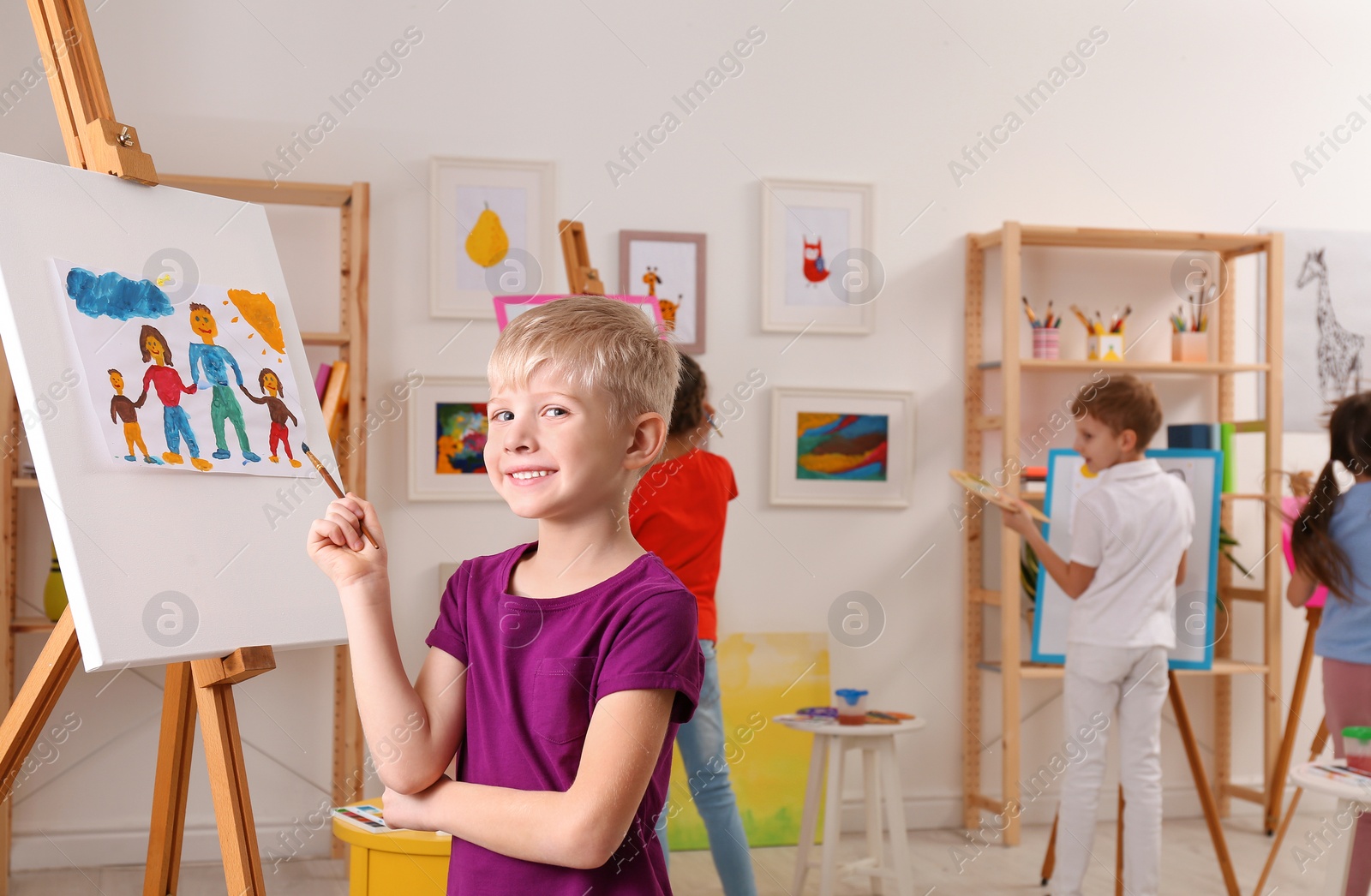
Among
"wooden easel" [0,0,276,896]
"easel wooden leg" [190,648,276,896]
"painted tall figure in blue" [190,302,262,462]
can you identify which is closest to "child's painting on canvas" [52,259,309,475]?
"painted tall figure in blue" [190,302,262,462]

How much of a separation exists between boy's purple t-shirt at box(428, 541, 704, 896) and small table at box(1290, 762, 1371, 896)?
1.33 meters

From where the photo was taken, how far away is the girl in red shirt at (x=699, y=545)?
2551 millimetres

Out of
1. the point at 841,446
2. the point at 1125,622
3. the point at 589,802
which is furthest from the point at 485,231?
the point at 589,802

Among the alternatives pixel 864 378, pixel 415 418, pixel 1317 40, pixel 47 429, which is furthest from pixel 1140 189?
pixel 47 429

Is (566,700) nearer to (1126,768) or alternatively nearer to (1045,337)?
(1126,768)

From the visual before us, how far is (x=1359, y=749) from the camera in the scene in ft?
6.58

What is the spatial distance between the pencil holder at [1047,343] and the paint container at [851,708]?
147 centimetres

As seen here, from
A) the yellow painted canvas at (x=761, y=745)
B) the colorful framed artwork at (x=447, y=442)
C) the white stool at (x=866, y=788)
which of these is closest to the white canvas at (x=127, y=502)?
the white stool at (x=866, y=788)

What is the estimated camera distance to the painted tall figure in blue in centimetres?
183

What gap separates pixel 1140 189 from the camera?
398cm

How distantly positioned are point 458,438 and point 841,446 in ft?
4.00

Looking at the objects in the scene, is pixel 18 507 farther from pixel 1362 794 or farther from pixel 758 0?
pixel 1362 794

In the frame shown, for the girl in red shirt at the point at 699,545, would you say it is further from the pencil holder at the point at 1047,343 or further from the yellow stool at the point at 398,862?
the pencil holder at the point at 1047,343

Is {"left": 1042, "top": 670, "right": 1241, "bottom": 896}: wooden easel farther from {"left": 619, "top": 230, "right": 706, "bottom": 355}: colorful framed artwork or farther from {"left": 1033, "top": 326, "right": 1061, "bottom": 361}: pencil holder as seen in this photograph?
{"left": 619, "top": 230, "right": 706, "bottom": 355}: colorful framed artwork
